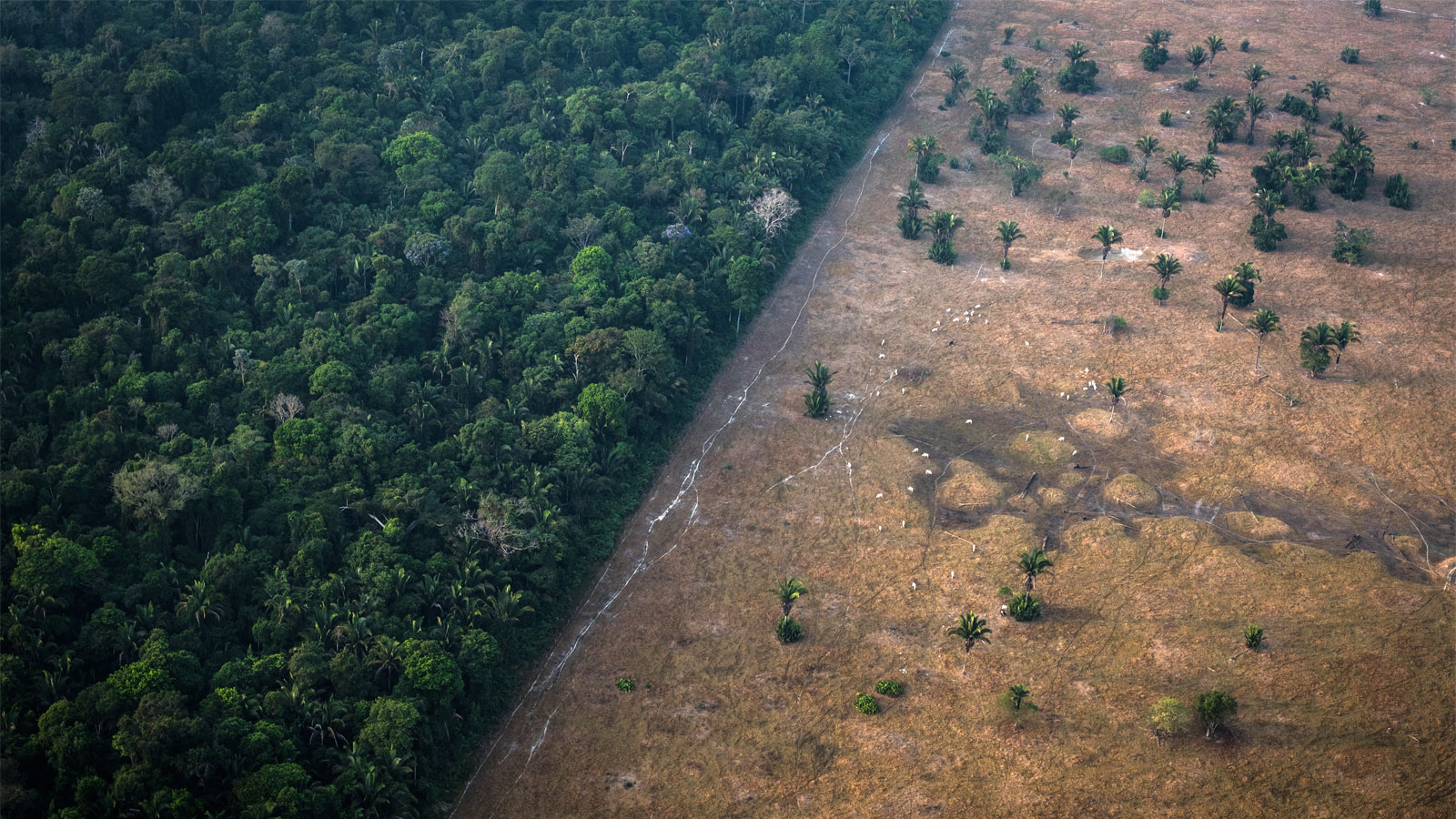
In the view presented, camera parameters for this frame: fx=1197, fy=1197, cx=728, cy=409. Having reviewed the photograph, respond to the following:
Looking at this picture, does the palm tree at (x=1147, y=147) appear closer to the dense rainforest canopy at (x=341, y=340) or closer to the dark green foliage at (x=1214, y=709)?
the dense rainforest canopy at (x=341, y=340)

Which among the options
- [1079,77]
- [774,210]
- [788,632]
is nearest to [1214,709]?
[788,632]

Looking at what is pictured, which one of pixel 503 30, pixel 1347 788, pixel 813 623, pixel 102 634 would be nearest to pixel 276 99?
pixel 503 30

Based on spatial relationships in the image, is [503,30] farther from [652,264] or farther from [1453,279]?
[1453,279]

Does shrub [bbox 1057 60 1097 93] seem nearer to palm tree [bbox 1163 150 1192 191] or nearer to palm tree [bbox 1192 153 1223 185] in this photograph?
palm tree [bbox 1163 150 1192 191]

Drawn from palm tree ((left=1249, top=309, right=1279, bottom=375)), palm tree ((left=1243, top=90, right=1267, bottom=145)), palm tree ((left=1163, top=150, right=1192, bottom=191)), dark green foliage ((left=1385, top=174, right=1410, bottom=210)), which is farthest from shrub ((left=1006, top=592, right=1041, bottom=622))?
palm tree ((left=1243, top=90, right=1267, bottom=145))

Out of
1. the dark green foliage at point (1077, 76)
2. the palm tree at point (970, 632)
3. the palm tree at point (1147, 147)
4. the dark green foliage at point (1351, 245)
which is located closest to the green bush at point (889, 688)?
the palm tree at point (970, 632)

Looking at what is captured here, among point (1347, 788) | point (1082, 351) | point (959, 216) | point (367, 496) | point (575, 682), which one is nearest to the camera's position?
point (1347, 788)

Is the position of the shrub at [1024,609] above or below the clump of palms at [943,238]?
below
